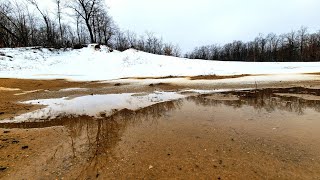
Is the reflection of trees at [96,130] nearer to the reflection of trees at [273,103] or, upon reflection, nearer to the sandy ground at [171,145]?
the sandy ground at [171,145]

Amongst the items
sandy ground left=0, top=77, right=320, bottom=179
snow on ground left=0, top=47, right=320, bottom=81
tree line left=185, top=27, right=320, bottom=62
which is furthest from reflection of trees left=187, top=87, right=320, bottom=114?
tree line left=185, top=27, right=320, bottom=62

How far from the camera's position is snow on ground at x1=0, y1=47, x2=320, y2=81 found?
25.0m

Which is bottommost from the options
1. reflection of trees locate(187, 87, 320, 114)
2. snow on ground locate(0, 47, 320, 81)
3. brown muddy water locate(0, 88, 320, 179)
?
brown muddy water locate(0, 88, 320, 179)

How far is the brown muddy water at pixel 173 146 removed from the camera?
3986 mm

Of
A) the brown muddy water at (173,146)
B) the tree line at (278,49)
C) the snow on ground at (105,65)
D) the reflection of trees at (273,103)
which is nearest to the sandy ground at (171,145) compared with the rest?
the brown muddy water at (173,146)

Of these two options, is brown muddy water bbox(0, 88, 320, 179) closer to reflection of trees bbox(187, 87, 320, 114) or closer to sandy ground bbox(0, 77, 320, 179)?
sandy ground bbox(0, 77, 320, 179)

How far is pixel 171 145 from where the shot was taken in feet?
16.9

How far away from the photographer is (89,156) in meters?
4.63

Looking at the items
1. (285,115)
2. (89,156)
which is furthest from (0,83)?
(285,115)

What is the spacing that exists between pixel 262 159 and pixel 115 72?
2382 centimetres

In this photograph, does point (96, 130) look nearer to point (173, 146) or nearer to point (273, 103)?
point (173, 146)

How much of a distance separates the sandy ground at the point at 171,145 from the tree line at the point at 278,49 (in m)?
70.4

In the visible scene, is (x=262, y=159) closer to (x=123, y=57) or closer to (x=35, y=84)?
(x=35, y=84)

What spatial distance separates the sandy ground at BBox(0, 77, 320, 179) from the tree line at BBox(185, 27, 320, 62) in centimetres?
7036
